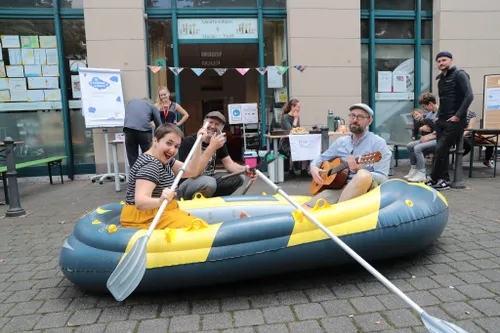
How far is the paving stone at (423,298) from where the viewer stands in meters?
2.56

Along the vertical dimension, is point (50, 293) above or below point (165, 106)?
below

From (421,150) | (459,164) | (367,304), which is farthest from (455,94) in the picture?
(367,304)

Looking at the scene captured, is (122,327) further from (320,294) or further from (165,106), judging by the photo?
(165,106)

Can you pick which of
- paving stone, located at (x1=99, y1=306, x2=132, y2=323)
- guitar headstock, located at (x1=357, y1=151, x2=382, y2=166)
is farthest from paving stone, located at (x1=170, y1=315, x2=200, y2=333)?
guitar headstock, located at (x1=357, y1=151, x2=382, y2=166)

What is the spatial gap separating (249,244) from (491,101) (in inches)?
318

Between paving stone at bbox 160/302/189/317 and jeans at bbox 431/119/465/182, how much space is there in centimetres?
501

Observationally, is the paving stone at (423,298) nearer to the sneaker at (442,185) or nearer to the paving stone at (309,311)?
the paving stone at (309,311)

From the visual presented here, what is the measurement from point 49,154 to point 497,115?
988 centimetres

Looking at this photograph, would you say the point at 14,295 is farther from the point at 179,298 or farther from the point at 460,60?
the point at 460,60

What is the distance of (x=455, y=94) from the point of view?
586 centimetres

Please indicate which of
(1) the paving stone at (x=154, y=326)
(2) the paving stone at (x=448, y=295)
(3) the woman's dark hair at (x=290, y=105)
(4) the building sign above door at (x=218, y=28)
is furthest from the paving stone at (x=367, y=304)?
(4) the building sign above door at (x=218, y=28)

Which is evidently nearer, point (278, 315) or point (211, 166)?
point (278, 315)

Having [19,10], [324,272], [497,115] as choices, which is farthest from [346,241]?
[19,10]

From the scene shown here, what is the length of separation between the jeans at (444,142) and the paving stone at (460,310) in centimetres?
408
